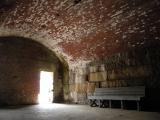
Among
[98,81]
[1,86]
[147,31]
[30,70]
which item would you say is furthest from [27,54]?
[147,31]

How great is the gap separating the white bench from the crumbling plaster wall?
1216 millimetres

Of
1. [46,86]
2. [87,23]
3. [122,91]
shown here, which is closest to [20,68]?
[46,86]

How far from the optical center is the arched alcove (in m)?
9.58

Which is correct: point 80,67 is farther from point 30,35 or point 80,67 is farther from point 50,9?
point 50,9

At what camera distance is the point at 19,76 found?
10008 millimetres

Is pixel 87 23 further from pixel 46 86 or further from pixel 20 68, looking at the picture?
pixel 46 86

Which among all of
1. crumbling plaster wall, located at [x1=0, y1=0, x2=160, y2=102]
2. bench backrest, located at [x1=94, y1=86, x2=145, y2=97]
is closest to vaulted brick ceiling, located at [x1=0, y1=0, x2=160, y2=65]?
crumbling plaster wall, located at [x1=0, y1=0, x2=160, y2=102]

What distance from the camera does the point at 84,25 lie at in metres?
7.99

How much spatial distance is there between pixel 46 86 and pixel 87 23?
4952mm

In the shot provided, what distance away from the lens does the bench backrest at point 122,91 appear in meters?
7.39

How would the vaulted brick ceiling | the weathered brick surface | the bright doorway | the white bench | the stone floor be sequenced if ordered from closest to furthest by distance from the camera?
1. the stone floor
2. the vaulted brick ceiling
3. the white bench
4. the weathered brick surface
5. the bright doorway

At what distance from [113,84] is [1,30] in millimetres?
5046

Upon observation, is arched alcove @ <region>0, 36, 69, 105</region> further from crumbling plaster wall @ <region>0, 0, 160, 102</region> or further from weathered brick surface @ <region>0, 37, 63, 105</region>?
crumbling plaster wall @ <region>0, 0, 160, 102</region>

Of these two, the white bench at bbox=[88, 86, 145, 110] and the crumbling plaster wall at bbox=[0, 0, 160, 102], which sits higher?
the crumbling plaster wall at bbox=[0, 0, 160, 102]
